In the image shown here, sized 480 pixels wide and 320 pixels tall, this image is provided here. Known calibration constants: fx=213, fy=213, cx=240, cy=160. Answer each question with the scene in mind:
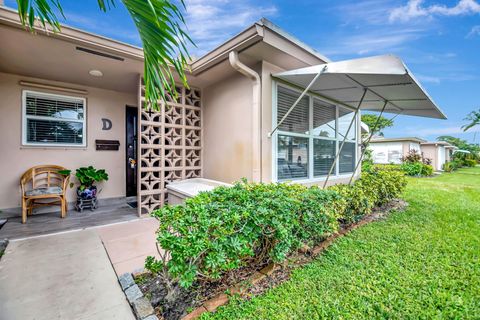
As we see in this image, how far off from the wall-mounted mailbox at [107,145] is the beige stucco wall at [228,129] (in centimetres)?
245

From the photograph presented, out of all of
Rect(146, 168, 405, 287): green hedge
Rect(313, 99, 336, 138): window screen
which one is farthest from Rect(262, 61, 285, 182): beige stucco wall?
Rect(313, 99, 336, 138): window screen

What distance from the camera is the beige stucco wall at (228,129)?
4.09m

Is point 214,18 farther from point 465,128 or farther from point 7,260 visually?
point 465,128

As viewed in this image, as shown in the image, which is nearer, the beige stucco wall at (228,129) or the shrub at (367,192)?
the shrub at (367,192)

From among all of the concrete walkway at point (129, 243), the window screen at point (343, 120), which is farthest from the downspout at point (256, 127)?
the window screen at point (343, 120)

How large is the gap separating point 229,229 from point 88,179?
474cm

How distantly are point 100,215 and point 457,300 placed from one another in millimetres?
5792

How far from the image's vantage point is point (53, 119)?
494 centimetres

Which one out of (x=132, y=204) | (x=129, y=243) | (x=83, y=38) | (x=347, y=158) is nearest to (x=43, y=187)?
(x=132, y=204)

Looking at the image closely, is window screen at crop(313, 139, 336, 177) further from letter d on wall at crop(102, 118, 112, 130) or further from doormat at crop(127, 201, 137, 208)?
letter d on wall at crop(102, 118, 112, 130)

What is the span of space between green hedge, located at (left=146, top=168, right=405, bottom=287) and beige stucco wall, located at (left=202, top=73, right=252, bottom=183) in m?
1.54

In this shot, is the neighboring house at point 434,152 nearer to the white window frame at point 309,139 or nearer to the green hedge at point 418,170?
the green hedge at point 418,170

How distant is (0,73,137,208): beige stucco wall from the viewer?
4.46 metres

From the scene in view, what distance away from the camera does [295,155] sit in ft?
15.1
